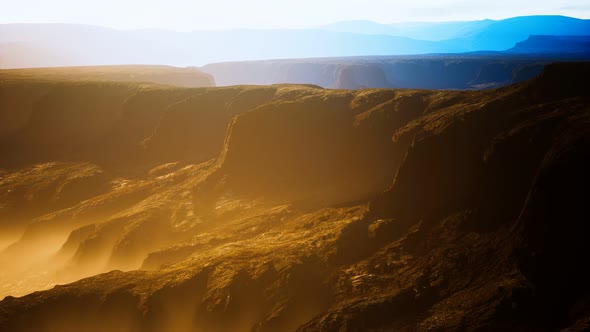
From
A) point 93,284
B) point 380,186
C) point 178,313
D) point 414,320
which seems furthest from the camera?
point 380,186

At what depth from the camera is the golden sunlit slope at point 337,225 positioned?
20.5 meters

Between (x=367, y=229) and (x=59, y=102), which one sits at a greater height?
(x=59, y=102)

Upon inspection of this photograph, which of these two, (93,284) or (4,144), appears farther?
(4,144)

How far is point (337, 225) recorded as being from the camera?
32219 millimetres

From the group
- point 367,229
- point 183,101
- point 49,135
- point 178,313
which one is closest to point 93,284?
point 178,313

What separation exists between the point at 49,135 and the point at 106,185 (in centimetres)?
2905

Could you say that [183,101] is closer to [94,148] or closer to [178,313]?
[94,148]

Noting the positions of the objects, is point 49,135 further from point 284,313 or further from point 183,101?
point 284,313

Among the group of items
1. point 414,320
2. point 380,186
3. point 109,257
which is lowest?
point 109,257

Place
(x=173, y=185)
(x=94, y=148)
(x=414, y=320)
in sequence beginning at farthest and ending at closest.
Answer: (x=94, y=148) → (x=173, y=185) → (x=414, y=320)

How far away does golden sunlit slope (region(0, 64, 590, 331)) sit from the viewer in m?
20.5

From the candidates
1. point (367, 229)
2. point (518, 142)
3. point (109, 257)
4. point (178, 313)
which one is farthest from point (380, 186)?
point (109, 257)

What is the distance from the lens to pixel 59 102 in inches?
3287

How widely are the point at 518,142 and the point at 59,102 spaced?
291 ft
